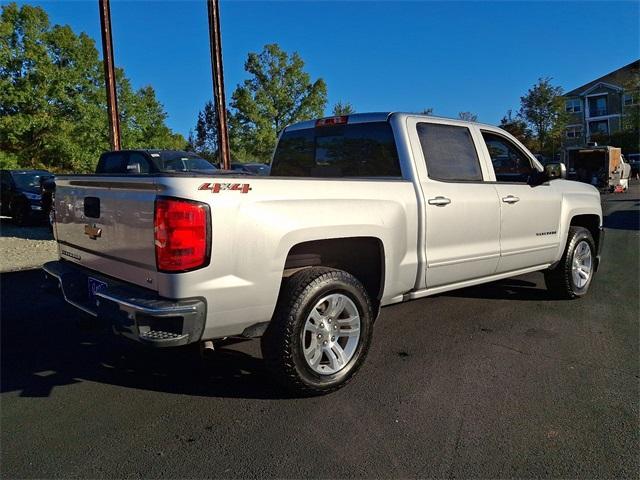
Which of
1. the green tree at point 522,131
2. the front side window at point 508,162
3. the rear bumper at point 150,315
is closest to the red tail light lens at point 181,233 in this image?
the rear bumper at point 150,315

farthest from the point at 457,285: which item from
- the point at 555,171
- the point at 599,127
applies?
the point at 599,127

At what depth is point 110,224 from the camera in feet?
10.3

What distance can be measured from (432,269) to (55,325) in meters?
3.60

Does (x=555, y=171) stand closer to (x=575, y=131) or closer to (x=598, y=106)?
(x=575, y=131)

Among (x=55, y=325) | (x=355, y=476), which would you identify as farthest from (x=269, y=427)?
(x=55, y=325)

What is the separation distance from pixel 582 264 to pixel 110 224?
5.12 m

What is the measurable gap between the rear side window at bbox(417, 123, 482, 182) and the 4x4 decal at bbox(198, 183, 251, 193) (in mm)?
1768

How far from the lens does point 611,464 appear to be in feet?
8.33

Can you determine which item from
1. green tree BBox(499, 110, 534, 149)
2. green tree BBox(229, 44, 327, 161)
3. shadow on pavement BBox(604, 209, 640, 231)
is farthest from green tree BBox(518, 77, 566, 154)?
shadow on pavement BBox(604, 209, 640, 231)

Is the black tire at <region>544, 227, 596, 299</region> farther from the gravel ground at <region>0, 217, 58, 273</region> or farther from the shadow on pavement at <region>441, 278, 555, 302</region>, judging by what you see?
the gravel ground at <region>0, 217, 58, 273</region>

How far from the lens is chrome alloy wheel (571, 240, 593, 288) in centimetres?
563

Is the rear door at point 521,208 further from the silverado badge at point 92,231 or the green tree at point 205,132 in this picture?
the green tree at point 205,132

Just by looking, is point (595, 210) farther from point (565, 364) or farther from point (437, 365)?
point (437, 365)

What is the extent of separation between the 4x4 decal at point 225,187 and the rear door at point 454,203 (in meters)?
1.60
